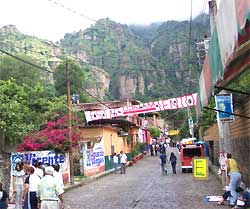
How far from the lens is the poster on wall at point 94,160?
29047 mm

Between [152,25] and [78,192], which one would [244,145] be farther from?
[152,25]

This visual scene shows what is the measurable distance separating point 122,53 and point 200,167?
316 feet

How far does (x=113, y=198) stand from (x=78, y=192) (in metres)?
3.62

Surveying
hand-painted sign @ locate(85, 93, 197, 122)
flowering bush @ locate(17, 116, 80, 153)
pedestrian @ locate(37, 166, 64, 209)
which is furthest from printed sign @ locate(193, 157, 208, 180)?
pedestrian @ locate(37, 166, 64, 209)

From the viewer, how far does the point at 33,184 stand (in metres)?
11.1

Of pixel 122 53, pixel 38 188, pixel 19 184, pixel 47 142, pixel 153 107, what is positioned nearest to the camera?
pixel 38 188

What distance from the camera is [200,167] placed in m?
20.7

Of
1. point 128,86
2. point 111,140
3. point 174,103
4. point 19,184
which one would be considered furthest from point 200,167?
point 128,86

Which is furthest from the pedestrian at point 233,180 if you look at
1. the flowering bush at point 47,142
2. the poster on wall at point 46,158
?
the flowering bush at point 47,142

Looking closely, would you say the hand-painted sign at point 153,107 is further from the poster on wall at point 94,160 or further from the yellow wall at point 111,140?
the yellow wall at point 111,140

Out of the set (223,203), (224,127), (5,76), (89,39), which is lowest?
(223,203)

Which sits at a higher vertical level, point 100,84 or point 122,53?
point 122,53

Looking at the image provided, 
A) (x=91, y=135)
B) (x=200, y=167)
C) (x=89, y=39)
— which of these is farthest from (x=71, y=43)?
(x=200, y=167)

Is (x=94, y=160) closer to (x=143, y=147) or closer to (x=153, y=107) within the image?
(x=153, y=107)
